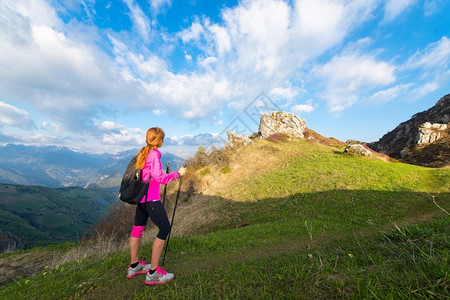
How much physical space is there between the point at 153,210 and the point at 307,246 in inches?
206

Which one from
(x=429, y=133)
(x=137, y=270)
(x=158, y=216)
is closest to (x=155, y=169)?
(x=158, y=216)

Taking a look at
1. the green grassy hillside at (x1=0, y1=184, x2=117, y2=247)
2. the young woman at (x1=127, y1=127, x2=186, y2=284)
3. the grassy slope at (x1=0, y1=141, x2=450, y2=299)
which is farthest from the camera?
the green grassy hillside at (x1=0, y1=184, x2=117, y2=247)

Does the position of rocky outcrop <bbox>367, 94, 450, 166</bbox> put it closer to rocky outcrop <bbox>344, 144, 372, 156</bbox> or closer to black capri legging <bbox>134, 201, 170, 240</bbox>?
rocky outcrop <bbox>344, 144, 372, 156</bbox>

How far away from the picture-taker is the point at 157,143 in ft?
15.4

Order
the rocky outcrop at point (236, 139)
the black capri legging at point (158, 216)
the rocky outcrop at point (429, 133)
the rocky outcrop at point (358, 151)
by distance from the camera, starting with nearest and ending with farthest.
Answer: the black capri legging at point (158, 216) < the rocky outcrop at point (358, 151) < the rocky outcrop at point (429, 133) < the rocky outcrop at point (236, 139)

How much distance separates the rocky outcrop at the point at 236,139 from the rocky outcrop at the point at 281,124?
6.00 metres

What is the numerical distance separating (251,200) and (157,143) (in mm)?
14306

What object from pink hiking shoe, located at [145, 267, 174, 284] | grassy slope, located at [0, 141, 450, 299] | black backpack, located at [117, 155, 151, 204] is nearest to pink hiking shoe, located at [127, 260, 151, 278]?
grassy slope, located at [0, 141, 450, 299]

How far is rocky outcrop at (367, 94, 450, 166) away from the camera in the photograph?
1155 inches


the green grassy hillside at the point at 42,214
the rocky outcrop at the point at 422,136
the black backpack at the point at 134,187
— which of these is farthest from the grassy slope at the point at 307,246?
the green grassy hillside at the point at 42,214

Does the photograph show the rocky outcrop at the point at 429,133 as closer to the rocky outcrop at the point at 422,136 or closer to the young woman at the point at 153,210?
the rocky outcrop at the point at 422,136

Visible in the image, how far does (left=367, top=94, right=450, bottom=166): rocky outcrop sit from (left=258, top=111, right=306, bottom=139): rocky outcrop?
17.3m

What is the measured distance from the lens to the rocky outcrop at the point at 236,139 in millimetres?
33188

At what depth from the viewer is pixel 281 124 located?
39812mm
